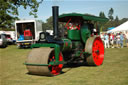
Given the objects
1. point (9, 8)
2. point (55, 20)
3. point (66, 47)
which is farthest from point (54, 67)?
point (9, 8)

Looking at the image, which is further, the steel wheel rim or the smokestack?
the steel wheel rim

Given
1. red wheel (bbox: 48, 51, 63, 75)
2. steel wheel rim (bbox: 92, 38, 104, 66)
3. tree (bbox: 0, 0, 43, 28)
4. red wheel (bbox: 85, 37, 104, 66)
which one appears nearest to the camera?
red wheel (bbox: 48, 51, 63, 75)

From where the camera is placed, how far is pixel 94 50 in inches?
331

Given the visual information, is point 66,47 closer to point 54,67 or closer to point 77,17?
point 54,67

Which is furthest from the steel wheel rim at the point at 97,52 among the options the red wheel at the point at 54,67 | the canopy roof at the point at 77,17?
the red wheel at the point at 54,67

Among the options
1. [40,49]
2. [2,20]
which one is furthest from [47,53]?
[2,20]

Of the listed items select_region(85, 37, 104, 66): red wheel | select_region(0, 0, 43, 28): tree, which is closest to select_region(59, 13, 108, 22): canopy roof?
select_region(85, 37, 104, 66): red wheel

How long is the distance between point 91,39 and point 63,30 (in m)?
1.21

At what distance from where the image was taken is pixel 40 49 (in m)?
6.57

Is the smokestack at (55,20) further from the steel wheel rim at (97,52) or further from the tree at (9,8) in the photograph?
the tree at (9,8)

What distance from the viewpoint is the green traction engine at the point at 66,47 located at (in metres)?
6.37

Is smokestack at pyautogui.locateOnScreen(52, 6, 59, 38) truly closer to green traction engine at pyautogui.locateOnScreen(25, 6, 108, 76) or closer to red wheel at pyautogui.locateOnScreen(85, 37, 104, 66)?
green traction engine at pyautogui.locateOnScreen(25, 6, 108, 76)

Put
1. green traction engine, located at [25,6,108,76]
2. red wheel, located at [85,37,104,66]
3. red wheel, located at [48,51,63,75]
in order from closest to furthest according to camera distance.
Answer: green traction engine, located at [25,6,108,76] < red wheel, located at [48,51,63,75] < red wheel, located at [85,37,104,66]

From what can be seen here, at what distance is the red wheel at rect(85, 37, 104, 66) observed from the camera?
800cm
